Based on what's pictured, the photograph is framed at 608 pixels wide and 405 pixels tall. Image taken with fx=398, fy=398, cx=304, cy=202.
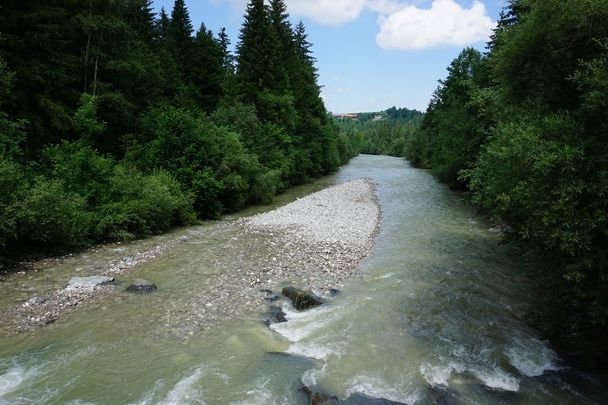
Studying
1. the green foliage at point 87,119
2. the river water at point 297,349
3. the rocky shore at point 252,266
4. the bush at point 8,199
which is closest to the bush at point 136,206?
the rocky shore at point 252,266

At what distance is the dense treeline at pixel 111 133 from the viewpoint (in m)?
14.5

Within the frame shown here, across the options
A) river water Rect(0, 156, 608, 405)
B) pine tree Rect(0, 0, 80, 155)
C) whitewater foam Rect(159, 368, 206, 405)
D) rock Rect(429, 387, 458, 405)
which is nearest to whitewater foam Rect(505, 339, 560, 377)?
river water Rect(0, 156, 608, 405)

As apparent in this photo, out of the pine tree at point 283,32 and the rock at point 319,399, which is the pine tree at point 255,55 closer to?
the pine tree at point 283,32

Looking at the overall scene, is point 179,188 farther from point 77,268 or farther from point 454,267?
point 454,267

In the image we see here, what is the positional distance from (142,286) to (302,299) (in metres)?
4.69

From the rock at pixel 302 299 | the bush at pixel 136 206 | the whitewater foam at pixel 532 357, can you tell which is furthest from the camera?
the bush at pixel 136 206

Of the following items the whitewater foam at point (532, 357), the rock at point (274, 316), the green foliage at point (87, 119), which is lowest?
the rock at point (274, 316)

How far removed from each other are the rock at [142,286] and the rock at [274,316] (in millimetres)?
3684

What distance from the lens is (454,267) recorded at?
1439 cm

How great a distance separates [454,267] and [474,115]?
855 inches


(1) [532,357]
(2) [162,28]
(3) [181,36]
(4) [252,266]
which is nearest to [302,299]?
Result: (4) [252,266]

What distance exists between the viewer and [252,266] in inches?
541

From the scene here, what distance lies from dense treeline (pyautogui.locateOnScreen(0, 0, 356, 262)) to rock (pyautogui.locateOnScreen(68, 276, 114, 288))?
2.39 meters

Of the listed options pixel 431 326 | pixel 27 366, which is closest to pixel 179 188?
pixel 27 366
